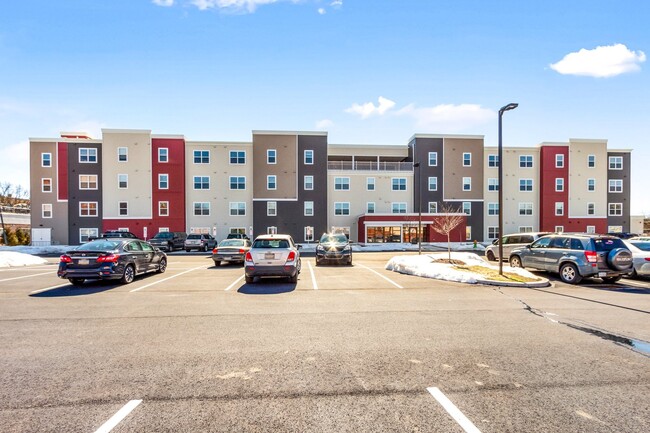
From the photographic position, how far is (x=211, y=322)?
7523 mm

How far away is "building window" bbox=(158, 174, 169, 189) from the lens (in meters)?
40.9

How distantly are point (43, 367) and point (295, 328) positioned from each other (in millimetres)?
3953

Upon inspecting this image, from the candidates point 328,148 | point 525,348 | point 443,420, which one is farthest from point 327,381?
point 328,148

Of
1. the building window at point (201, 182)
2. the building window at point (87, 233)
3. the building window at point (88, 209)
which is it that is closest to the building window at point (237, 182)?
the building window at point (201, 182)

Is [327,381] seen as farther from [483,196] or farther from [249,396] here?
[483,196]

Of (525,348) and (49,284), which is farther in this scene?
(49,284)

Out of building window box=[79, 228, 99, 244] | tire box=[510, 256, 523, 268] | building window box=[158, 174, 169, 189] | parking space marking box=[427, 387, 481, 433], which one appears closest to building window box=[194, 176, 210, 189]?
A: building window box=[158, 174, 169, 189]

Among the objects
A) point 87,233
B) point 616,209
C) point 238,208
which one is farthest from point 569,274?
point 87,233

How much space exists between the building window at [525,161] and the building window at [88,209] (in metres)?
51.4

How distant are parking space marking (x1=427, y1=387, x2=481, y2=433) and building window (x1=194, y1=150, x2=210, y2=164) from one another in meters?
41.1

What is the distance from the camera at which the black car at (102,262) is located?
39.3 ft

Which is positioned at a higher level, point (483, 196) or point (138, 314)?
point (483, 196)

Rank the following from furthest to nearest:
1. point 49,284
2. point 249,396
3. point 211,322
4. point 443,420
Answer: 1. point 49,284
2. point 211,322
3. point 249,396
4. point 443,420

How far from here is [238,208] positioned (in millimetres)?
41906
